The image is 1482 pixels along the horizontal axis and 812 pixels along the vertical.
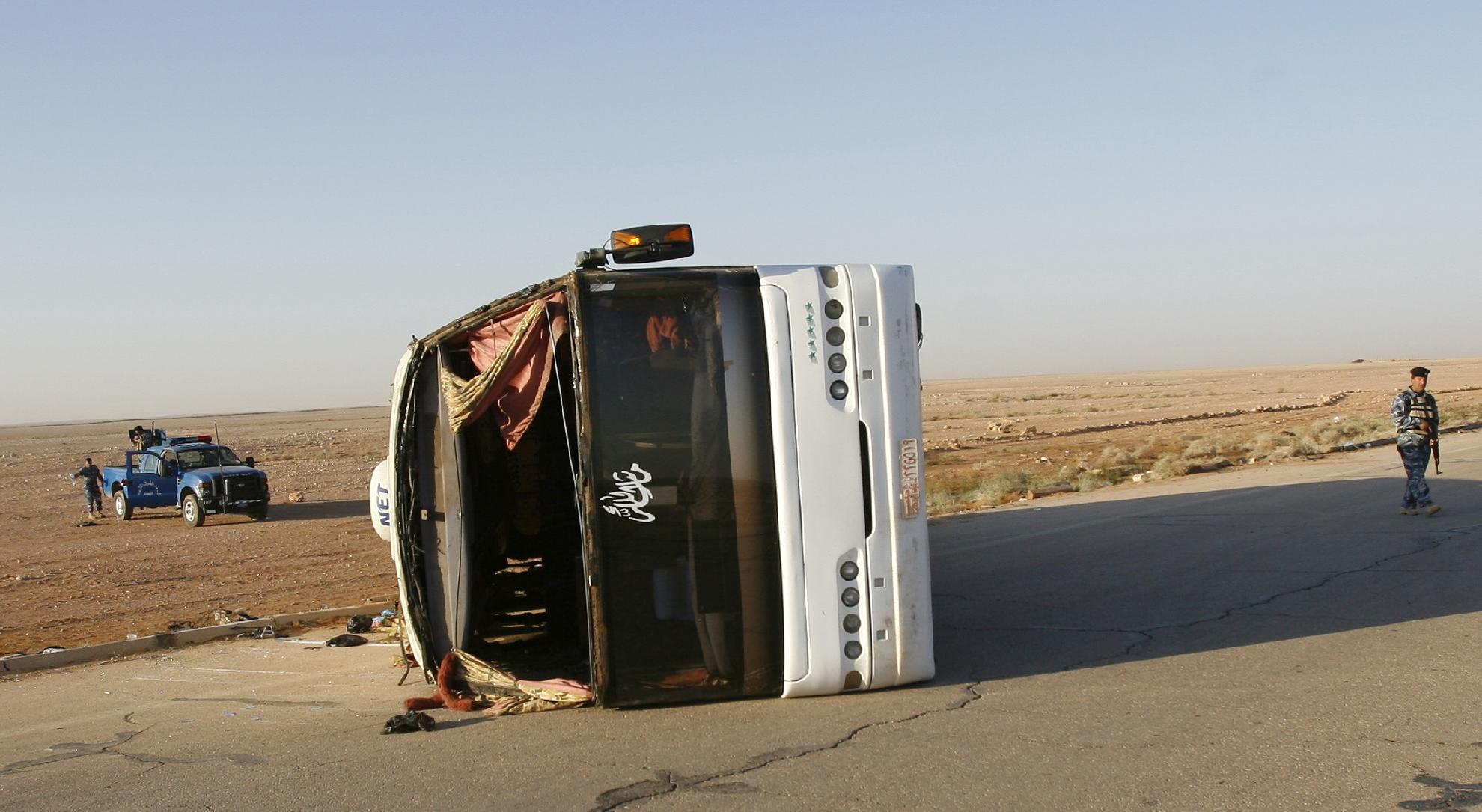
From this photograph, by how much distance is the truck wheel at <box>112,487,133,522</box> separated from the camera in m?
30.2

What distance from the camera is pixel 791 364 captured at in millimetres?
6918

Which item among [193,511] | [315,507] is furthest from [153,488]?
[315,507]

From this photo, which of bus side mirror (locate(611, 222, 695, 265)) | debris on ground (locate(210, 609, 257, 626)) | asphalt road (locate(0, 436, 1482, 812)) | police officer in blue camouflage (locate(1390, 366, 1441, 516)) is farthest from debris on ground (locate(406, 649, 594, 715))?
police officer in blue camouflage (locate(1390, 366, 1441, 516))

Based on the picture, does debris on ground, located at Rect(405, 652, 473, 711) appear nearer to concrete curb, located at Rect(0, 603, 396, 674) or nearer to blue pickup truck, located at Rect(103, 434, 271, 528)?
concrete curb, located at Rect(0, 603, 396, 674)

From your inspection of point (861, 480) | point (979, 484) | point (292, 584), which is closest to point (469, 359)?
point (861, 480)

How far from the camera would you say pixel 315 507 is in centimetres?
3153

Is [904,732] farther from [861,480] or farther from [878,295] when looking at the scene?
[878,295]

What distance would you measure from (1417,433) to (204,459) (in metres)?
27.4

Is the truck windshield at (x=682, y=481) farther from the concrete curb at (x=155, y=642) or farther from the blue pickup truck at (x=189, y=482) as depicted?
the blue pickup truck at (x=189, y=482)

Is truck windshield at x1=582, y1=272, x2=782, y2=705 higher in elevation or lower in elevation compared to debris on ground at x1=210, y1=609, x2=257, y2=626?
higher

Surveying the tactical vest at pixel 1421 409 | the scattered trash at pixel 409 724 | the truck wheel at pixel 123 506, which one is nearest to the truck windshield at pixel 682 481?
the scattered trash at pixel 409 724

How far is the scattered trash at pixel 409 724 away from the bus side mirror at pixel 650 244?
3.04 m

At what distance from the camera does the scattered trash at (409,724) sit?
23.4 feet

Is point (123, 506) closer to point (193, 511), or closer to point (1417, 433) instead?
point (193, 511)
